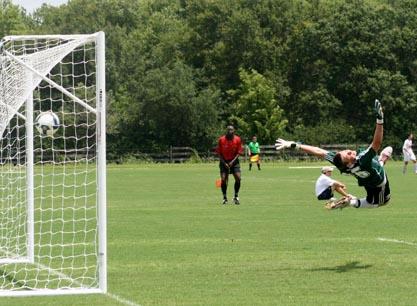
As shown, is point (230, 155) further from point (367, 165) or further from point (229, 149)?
point (367, 165)

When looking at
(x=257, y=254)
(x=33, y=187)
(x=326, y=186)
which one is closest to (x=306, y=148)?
(x=326, y=186)

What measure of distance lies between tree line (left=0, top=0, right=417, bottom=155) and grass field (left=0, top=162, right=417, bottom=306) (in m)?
54.6

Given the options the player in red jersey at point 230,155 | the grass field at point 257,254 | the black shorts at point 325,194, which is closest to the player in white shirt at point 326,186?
the black shorts at point 325,194

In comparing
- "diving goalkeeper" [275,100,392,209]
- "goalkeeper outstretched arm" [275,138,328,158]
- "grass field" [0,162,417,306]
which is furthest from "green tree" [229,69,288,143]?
"diving goalkeeper" [275,100,392,209]

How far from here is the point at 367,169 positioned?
48.9 ft

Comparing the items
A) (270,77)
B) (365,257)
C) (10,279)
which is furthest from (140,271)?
(270,77)

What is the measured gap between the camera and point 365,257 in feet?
51.0

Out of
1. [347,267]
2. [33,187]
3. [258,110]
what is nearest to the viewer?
[347,267]

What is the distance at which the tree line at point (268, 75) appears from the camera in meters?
83.8

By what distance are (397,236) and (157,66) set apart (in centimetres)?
7907

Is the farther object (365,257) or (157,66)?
(157,66)

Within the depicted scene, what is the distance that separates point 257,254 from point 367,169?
224 cm

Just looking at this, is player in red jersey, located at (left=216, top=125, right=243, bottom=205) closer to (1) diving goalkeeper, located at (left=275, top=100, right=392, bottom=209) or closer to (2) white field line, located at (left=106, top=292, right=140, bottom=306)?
(1) diving goalkeeper, located at (left=275, top=100, right=392, bottom=209)

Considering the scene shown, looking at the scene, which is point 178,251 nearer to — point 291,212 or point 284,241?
point 284,241
